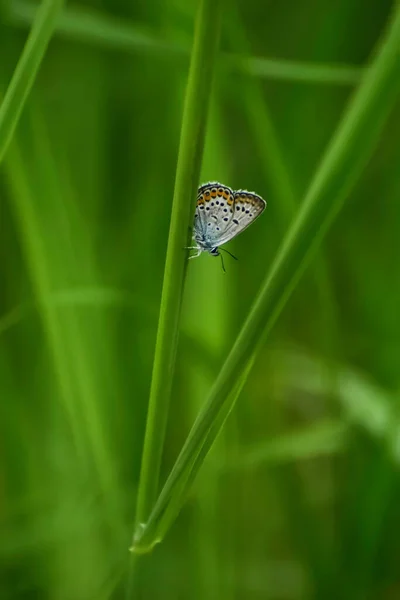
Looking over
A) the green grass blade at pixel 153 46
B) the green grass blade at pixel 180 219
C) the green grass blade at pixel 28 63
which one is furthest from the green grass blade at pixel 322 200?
the green grass blade at pixel 153 46

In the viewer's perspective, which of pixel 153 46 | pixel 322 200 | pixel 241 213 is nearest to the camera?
pixel 322 200

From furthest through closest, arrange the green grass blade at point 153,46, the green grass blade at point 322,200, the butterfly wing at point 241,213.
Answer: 1. the green grass blade at point 153,46
2. the butterfly wing at point 241,213
3. the green grass blade at point 322,200

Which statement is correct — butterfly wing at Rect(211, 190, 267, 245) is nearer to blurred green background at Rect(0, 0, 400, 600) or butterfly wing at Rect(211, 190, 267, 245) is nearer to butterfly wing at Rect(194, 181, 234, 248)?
butterfly wing at Rect(194, 181, 234, 248)

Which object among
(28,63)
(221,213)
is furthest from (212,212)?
(28,63)

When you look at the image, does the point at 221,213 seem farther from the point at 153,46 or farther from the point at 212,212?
the point at 153,46

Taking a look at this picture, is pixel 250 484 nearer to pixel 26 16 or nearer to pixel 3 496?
pixel 3 496

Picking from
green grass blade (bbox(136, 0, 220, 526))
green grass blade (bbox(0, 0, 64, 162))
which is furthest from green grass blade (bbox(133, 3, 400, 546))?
green grass blade (bbox(0, 0, 64, 162))

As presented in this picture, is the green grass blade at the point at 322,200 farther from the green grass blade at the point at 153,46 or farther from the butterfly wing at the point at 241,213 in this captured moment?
the green grass blade at the point at 153,46
